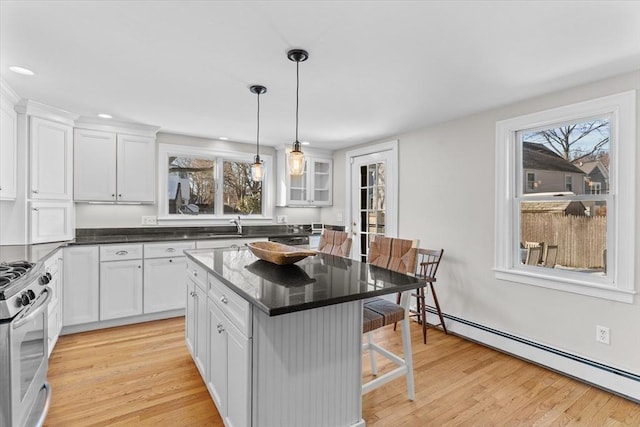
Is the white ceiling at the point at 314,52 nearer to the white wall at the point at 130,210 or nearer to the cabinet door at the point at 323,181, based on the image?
the white wall at the point at 130,210

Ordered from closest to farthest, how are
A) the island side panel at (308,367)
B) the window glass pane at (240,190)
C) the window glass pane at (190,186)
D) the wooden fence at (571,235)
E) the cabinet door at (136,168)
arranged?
1. the island side panel at (308,367)
2. the wooden fence at (571,235)
3. the cabinet door at (136,168)
4. the window glass pane at (190,186)
5. the window glass pane at (240,190)

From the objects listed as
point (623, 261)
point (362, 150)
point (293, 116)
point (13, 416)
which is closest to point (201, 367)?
point (13, 416)

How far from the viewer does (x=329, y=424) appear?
1.68 meters

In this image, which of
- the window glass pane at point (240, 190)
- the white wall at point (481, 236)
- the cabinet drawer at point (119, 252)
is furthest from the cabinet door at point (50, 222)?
the white wall at point (481, 236)

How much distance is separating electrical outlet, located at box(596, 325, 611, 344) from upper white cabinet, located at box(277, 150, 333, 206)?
3.61m

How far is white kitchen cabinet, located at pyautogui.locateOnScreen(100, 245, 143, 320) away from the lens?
342cm

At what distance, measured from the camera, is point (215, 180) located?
466 centimetres

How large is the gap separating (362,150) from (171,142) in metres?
2.60

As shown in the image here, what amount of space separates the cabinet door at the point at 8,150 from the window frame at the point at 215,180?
1.45 m

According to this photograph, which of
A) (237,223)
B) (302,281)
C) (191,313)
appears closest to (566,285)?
(302,281)

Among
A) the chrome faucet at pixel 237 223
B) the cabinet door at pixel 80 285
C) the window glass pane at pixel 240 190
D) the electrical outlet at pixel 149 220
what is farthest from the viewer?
the window glass pane at pixel 240 190

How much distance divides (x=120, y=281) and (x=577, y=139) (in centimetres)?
453

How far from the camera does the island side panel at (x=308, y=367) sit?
4.84 feet

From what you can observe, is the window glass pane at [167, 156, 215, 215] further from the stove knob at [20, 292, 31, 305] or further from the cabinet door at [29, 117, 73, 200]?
the stove knob at [20, 292, 31, 305]
